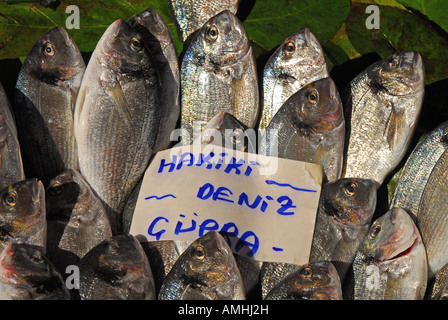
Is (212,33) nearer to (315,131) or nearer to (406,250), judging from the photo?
(315,131)

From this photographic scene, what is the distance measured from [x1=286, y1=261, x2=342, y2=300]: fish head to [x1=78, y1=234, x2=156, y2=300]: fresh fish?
20.7 inches

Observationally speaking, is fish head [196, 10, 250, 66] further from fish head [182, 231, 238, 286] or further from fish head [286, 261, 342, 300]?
fish head [286, 261, 342, 300]

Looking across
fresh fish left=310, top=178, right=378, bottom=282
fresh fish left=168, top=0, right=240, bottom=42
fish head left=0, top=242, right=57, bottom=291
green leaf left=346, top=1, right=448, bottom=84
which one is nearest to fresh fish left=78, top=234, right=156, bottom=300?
fish head left=0, top=242, right=57, bottom=291

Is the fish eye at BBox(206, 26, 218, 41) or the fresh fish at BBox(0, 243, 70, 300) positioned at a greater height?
the fish eye at BBox(206, 26, 218, 41)

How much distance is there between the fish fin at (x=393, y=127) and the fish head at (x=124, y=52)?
1.13m

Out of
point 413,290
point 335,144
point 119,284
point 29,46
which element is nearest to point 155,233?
point 119,284

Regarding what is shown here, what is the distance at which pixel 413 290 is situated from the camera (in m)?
1.87

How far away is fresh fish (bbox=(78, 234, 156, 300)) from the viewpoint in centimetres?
181

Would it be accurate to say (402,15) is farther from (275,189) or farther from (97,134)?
(97,134)

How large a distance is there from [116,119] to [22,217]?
57 cm

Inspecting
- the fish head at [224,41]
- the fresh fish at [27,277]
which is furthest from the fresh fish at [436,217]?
the fresh fish at [27,277]

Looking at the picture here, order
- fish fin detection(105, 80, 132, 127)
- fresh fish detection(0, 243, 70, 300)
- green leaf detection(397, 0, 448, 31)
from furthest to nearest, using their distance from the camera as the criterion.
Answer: green leaf detection(397, 0, 448, 31)
fish fin detection(105, 80, 132, 127)
fresh fish detection(0, 243, 70, 300)

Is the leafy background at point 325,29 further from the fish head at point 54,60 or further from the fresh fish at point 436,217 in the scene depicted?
the fresh fish at point 436,217

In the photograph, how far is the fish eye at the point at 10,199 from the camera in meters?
1.94
